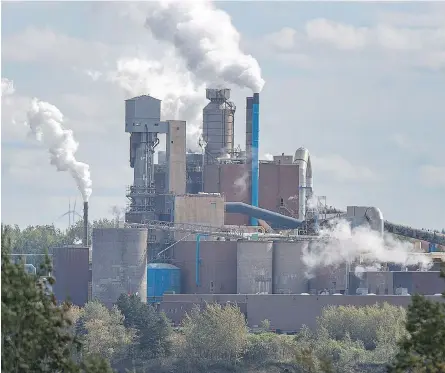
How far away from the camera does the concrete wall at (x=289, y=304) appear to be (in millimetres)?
75562

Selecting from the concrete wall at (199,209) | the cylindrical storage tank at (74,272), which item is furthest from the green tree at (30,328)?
the concrete wall at (199,209)

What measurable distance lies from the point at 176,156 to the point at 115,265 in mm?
9476

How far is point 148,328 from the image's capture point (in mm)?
72500

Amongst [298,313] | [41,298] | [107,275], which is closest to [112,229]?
[107,275]

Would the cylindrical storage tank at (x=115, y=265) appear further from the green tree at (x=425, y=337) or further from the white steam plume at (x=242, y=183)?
the green tree at (x=425, y=337)

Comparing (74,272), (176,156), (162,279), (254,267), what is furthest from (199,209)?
(74,272)

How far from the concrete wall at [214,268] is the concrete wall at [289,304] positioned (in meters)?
2.26

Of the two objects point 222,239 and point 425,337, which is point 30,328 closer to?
point 425,337

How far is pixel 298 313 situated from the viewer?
2982 inches

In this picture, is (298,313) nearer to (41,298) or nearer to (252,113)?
(252,113)

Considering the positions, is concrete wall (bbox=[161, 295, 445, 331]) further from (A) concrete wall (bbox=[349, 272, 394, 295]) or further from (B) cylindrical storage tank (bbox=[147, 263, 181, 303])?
(B) cylindrical storage tank (bbox=[147, 263, 181, 303])

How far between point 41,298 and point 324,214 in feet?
205

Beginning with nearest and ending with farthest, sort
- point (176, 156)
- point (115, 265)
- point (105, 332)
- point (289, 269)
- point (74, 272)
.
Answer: point (105, 332) < point (115, 265) < point (289, 269) < point (74, 272) < point (176, 156)

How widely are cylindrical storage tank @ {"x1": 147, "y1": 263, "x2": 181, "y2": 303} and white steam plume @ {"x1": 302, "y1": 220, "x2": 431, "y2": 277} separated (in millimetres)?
6420
